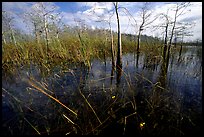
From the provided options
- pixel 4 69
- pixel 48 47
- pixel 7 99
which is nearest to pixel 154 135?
pixel 7 99

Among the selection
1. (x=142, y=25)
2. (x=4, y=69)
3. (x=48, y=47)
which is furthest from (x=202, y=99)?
(x=142, y=25)

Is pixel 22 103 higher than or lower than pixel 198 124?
higher

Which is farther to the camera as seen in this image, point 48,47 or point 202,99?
point 48,47

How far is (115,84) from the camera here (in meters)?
7.77

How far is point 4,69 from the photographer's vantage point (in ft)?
36.3

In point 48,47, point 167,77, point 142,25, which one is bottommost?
point 167,77

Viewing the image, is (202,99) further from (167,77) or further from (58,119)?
(58,119)

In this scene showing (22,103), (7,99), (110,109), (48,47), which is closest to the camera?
(110,109)

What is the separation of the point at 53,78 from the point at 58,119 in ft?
15.1

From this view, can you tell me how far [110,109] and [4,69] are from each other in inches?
372

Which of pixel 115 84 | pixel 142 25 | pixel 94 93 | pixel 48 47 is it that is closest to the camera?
pixel 94 93

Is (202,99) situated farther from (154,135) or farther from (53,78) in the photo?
(53,78)

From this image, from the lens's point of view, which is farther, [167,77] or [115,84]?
[167,77]

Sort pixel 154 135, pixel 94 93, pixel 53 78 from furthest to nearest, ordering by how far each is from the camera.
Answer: pixel 53 78 → pixel 94 93 → pixel 154 135
